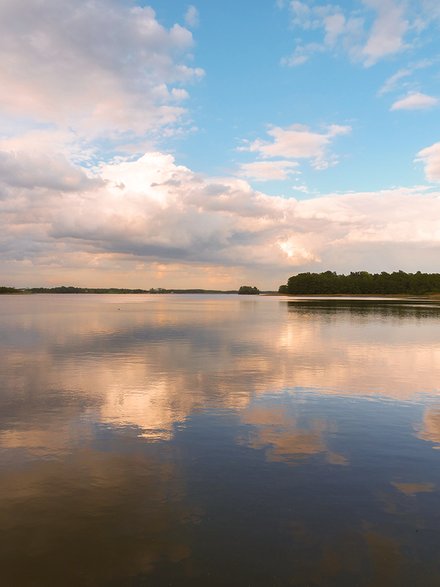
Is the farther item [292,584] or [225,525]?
[225,525]

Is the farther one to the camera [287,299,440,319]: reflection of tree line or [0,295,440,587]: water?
[287,299,440,319]: reflection of tree line

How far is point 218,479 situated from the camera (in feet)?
49.0

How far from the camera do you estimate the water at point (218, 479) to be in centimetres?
1050

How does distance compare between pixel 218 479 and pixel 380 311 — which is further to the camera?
pixel 380 311

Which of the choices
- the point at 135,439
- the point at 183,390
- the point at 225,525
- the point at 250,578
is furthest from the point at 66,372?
the point at 250,578

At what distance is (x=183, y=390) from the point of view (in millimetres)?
28500

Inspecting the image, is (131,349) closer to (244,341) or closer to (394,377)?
(244,341)

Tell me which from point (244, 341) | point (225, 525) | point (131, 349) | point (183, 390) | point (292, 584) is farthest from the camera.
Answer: point (244, 341)

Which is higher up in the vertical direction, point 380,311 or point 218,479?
point 380,311

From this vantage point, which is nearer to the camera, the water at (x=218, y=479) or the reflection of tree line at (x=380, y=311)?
the water at (x=218, y=479)

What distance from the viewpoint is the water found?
10.5 m

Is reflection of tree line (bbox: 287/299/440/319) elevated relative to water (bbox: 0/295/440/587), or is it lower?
elevated

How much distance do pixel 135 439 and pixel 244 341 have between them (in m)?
37.7

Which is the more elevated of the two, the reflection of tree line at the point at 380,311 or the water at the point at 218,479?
the reflection of tree line at the point at 380,311
